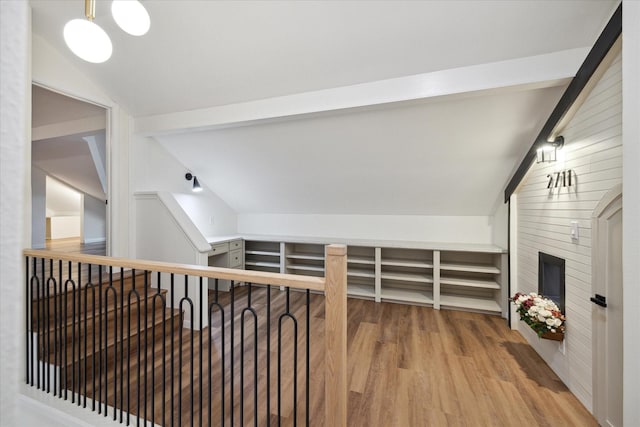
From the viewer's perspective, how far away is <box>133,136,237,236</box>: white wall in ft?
10.5

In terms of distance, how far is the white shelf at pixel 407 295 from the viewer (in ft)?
11.7

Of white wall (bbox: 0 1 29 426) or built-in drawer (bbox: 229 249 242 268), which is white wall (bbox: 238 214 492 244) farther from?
white wall (bbox: 0 1 29 426)

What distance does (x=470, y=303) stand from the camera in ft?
11.1

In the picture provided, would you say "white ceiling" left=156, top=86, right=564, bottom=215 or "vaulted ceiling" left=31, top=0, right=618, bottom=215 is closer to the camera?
"vaulted ceiling" left=31, top=0, right=618, bottom=215

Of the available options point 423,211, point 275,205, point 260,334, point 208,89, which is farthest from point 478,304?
point 208,89

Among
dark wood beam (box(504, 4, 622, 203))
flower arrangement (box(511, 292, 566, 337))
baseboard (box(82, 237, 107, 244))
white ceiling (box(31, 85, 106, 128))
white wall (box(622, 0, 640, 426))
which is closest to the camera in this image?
white wall (box(622, 0, 640, 426))

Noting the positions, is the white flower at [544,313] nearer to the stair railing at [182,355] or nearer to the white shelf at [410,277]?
the white shelf at [410,277]

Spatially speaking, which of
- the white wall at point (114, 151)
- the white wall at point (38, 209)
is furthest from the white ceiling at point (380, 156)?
the white wall at point (38, 209)

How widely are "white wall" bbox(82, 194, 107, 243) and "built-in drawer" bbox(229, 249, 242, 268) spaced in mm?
3180

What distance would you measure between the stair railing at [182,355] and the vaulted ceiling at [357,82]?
1677 mm

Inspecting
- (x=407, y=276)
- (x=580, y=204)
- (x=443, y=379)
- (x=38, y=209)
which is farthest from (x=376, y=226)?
(x=38, y=209)

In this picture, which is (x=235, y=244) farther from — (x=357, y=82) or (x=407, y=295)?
(x=357, y=82)

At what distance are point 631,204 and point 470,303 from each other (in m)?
2.53

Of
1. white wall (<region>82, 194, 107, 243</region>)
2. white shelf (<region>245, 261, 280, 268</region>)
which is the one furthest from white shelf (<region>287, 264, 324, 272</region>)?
white wall (<region>82, 194, 107, 243</region>)
